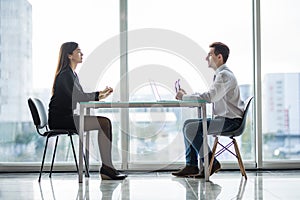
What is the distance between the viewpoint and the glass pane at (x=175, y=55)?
16.4 feet

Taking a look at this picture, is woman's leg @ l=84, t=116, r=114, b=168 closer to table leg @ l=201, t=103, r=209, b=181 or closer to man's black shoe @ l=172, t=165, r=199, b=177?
man's black shoe @ l=172, t=165, r=199, b=177

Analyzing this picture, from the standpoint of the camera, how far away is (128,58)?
5000 mm

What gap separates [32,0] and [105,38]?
2.91 feet

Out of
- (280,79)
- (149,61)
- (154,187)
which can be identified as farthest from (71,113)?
(280,79)

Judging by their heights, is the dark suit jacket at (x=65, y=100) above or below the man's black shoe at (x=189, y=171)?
above

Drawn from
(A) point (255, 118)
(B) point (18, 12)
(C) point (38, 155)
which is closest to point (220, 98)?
(A) point (255, 118)

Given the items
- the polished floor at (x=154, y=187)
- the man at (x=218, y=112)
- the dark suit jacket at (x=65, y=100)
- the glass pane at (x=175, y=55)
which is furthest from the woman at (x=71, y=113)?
the glass pane at (x=175, y=55)

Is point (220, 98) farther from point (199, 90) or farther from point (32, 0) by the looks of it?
point (32, 0)

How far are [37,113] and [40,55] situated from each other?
1.10 m

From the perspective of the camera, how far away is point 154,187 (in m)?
3.74

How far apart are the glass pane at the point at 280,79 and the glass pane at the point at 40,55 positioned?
1.59 metres

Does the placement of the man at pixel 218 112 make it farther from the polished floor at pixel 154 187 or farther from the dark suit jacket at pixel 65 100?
the dark suit jacket at pixel 65 100

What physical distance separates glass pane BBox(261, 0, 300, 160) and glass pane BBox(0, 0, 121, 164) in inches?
62.4

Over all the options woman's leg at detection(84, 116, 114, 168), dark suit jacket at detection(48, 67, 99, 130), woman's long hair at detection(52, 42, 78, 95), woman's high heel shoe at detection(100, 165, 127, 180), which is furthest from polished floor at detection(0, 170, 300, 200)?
woman's long hair at detection(52, 42, 78, 95)
